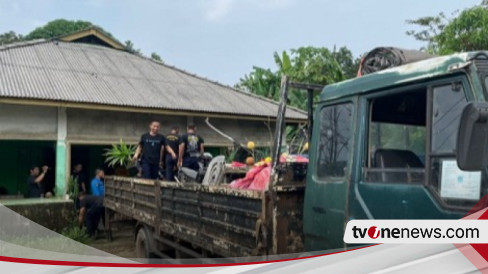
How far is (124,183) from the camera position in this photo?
21.3 feet

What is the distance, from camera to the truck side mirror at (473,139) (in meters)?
1.66

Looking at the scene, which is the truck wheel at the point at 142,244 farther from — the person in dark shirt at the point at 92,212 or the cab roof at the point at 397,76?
the cab roof at the point at 397,76

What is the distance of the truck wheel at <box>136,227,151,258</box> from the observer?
205 inches

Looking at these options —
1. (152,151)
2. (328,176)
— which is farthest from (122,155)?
(328,176)

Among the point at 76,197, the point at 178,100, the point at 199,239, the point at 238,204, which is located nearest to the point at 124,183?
the point at 199,239

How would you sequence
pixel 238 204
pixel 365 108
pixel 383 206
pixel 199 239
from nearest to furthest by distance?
pixel 383 206 < pixel 365 108 < pixel 238 204 < pixel 199 239

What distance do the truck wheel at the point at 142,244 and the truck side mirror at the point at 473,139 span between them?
4117mm

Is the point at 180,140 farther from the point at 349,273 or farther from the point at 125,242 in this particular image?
the point at 349,273

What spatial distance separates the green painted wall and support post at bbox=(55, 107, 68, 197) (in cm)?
292

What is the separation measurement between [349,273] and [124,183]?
5.49 meters

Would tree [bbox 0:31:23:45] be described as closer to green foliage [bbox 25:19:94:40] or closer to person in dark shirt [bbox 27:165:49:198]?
green foliage [bbox 25:19:94:40]

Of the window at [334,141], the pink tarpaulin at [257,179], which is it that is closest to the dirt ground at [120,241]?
the pink tarpaulin at [257,179]

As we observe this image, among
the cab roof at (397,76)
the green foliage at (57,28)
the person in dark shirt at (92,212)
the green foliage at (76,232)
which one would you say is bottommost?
the green foliage at (76,232)

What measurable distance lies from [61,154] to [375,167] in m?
9.56
